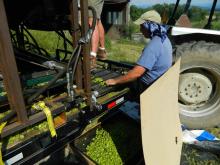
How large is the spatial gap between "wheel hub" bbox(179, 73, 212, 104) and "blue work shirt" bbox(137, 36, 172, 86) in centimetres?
71

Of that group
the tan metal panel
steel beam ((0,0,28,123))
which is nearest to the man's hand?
the tan metal panel

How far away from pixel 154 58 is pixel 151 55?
52mm

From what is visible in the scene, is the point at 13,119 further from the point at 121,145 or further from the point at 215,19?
the point at 215,19

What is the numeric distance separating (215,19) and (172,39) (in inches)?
41.7

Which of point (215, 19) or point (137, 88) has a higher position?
point (215, 19)

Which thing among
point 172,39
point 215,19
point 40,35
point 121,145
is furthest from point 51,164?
point 40,35

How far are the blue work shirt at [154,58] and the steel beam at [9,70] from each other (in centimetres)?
144

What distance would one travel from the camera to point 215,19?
405 cm

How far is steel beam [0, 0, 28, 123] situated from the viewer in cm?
142

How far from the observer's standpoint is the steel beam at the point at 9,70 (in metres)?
1.42

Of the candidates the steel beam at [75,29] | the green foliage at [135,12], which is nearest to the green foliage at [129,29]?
the green foliage at [135,12]

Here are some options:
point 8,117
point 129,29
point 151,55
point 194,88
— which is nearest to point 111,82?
point 151,55

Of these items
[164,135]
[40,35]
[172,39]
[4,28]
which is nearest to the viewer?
[4,28]

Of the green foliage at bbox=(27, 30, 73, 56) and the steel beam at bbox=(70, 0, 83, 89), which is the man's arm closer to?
the steel beam at bbox=(70, 0, 83, 89)
